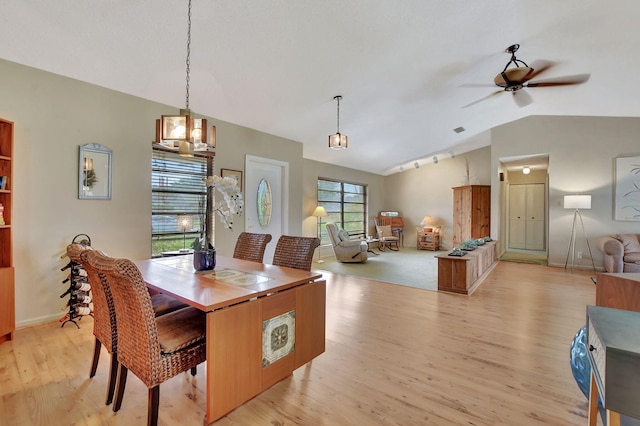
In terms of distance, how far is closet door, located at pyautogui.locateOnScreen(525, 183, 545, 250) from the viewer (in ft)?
27.8

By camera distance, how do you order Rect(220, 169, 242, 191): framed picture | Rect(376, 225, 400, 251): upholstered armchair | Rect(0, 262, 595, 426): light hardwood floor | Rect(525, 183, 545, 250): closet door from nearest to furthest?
Rect(0, 262, 595, 426): light hardwood floor < Rect(220, 169, 242, 191): framed picture < Rect(525, 183, 545, 250): closet door < Rect(376, 225, 400, 251): upholstered armchair

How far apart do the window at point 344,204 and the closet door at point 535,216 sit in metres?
4.88

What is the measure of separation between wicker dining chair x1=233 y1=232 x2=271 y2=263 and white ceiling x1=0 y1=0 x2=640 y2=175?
1.88 meters

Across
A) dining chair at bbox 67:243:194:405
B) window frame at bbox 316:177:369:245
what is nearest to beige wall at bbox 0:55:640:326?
dining chair at bbox 67:243:194:405

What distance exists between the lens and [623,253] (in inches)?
193

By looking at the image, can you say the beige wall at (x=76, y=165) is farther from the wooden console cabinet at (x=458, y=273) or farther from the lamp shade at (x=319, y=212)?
the wooden console cabinet at (x=458, y=273)

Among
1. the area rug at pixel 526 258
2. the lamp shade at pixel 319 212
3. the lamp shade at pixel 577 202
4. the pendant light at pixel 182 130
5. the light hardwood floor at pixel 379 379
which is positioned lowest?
the light hardwood floor at pixel 379 379

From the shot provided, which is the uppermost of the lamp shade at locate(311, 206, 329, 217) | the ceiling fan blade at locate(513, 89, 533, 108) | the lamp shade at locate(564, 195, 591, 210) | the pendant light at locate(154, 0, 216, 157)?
the ceiling fan blade at locate(513, 89, 533, 108)

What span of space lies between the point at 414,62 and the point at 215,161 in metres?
3.04

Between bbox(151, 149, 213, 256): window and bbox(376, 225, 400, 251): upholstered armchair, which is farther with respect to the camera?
bbox(376, 225, 400, 251): upholstered armchair

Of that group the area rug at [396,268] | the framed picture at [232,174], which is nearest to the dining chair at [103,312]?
the framed picture at [232,174]

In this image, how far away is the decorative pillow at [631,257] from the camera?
4.78 metres

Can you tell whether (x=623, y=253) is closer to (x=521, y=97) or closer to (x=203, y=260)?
(x=521, y=97)

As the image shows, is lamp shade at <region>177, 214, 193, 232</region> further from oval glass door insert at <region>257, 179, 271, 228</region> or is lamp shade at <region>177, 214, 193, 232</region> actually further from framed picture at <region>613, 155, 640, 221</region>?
framed picture at <region>613, 155, 640, 221</region>
